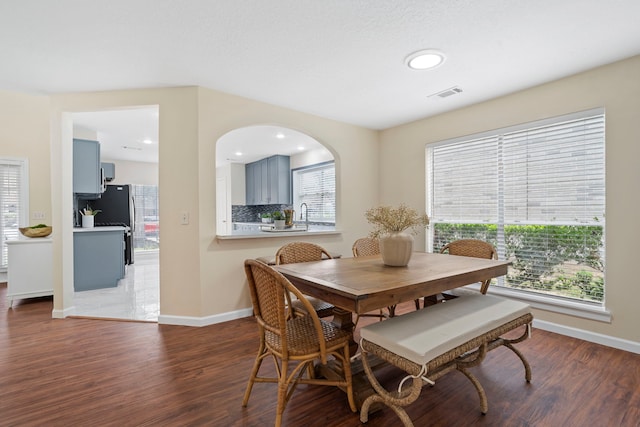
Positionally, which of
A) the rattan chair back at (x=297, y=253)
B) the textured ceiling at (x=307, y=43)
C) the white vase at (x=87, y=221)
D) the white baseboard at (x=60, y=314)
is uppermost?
the textured ceiling at (x=307, y=43)

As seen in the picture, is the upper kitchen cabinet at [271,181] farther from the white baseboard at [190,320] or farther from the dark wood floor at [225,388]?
the dark wood floor at [225,388]

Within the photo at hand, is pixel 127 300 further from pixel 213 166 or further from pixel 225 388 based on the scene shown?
pixel 225 388

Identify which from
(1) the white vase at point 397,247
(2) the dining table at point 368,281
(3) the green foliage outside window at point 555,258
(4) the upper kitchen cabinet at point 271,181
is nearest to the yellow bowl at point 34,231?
(4) the upper kitchen cabinet at point 271,181

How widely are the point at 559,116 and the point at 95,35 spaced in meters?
3.90

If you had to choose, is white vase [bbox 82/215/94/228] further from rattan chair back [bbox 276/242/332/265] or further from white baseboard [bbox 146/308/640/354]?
rattan chair back [bbox 276/242/332/265]

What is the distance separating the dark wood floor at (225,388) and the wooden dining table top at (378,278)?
679 mm

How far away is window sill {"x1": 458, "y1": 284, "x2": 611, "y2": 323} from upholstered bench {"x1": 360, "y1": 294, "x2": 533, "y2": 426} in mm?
1116

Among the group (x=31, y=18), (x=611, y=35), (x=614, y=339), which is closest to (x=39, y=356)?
(x=31, y=18)

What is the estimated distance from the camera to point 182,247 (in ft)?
10.2

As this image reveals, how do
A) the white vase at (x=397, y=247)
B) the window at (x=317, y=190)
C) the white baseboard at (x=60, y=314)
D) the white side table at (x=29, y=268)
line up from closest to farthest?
the white vase at (x=397, y=247)
the white baseboard at (x=60, y=314)
the white side table at (x=29, y=268)
the window at (x=317, y=190)

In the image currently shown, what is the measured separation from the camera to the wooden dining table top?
1.51 meters

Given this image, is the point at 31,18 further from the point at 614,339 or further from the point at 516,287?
the point at 614,339

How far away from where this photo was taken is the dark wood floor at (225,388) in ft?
5.53

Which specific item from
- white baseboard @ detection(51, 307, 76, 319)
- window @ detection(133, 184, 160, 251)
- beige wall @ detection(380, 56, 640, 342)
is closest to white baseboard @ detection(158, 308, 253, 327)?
white baseboard @ detection(51, 307, 76, 319)
